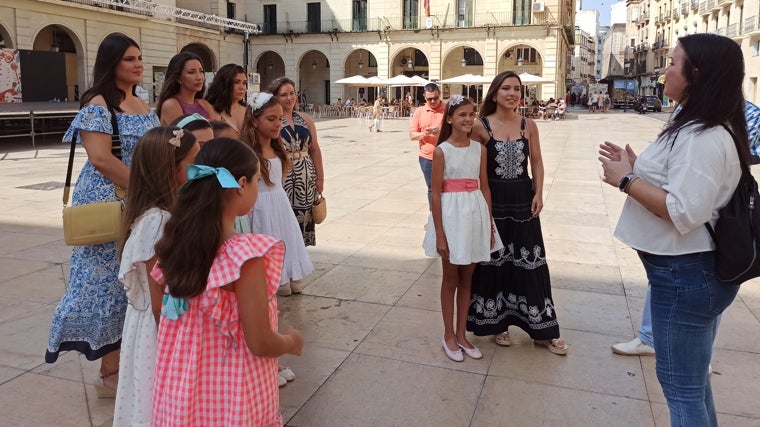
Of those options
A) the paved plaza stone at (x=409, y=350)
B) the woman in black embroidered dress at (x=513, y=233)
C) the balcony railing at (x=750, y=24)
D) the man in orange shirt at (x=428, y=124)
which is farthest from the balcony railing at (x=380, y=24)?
the woman in black embroidered dress at (x=513, y=233)

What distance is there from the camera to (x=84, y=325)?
297cm

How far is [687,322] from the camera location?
6.97 feet

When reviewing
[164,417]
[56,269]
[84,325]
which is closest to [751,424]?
[164,417]

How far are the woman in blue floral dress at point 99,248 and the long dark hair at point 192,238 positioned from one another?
4.19 feet

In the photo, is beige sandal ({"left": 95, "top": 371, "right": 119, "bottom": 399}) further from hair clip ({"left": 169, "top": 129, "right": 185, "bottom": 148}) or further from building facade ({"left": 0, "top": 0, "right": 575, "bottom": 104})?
building facade ({"left": 0, "top": 0, "right": 575, "bottom": 104})

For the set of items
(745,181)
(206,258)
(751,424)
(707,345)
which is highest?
(745,181)

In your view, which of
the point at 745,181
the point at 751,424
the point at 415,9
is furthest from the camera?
the point at 415,9

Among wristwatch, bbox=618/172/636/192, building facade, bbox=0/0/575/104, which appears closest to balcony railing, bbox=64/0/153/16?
building facade, bbox=0/0/575/104

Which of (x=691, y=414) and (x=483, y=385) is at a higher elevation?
(x=691, y=414)

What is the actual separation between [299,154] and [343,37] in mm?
38461

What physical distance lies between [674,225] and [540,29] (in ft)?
123

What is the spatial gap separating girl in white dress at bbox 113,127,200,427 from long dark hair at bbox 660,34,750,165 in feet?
5.98

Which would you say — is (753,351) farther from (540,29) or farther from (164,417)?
(540,29)

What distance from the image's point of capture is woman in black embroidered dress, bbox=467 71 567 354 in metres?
3.72
